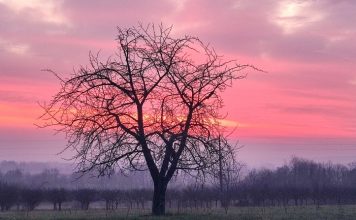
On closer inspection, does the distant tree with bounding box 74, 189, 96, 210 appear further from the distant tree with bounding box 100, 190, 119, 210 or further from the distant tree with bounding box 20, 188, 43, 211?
the distant tree with bounding box 20, 188, 43, 211

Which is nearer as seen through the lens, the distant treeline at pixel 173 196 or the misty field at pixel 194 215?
the misty field at pixel 194 215

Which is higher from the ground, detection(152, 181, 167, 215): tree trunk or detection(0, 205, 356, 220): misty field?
detection(152, 181, 167, 215): tree trunk

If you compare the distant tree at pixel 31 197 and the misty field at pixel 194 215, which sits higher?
the distant tree at pixel 31 197

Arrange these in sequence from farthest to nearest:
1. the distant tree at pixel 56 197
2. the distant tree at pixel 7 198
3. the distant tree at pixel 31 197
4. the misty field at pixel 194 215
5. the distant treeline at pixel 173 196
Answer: the distant tree at pixel 56 197, the distant treeline at pixel 173 196, the distant tree at pixel 31 197, the distant tree at pixel 7 198, the misty field at pixel 194 215

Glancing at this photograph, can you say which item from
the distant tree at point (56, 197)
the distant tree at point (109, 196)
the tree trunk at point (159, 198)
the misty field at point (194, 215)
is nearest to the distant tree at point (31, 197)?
the distant tree at point (56, 197)

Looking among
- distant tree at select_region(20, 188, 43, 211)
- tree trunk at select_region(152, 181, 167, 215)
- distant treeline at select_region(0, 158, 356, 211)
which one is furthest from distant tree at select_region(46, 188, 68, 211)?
tree trunk at select_region(152, 181, 167, 215)

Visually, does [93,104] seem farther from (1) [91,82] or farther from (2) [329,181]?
(2) [329,181]

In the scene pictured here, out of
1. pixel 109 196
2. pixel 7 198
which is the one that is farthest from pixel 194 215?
pixel 109 196

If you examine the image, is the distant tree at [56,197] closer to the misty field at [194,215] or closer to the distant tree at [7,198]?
the distant tree at [7,198]

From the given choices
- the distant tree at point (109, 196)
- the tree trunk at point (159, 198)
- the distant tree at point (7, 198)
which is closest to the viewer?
the tree trunk at point (159, 198)

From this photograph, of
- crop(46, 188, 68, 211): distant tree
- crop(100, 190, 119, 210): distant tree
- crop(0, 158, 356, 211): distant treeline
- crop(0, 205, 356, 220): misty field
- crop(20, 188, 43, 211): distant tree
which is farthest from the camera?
crop(100, 190, 119, 210): distant tree

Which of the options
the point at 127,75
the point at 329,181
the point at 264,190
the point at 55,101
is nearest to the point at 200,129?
the point at 127,75

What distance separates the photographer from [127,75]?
75.3 feet

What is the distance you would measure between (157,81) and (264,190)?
192 feet
